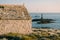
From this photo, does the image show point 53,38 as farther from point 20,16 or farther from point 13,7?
point 13,7

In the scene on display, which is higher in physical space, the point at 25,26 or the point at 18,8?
the point at 18,8

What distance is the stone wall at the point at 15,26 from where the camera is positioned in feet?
107

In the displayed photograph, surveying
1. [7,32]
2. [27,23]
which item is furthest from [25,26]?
[7,32]

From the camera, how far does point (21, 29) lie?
33.3m

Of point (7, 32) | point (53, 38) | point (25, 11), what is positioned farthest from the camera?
point (25, 11)

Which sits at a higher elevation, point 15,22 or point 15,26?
point 15,22

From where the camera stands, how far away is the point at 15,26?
109ft

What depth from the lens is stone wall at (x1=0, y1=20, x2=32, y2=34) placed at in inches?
1284

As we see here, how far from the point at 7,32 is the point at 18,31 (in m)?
1.50

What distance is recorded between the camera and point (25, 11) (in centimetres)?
3559

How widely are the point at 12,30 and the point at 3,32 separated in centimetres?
123

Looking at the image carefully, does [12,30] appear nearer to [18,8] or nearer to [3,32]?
[3,32]

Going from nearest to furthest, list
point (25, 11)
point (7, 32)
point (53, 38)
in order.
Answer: point (53, 38)
point (7, 32)
point (25, 11)

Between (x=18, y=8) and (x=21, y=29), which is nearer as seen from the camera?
(x=21, y=29)
